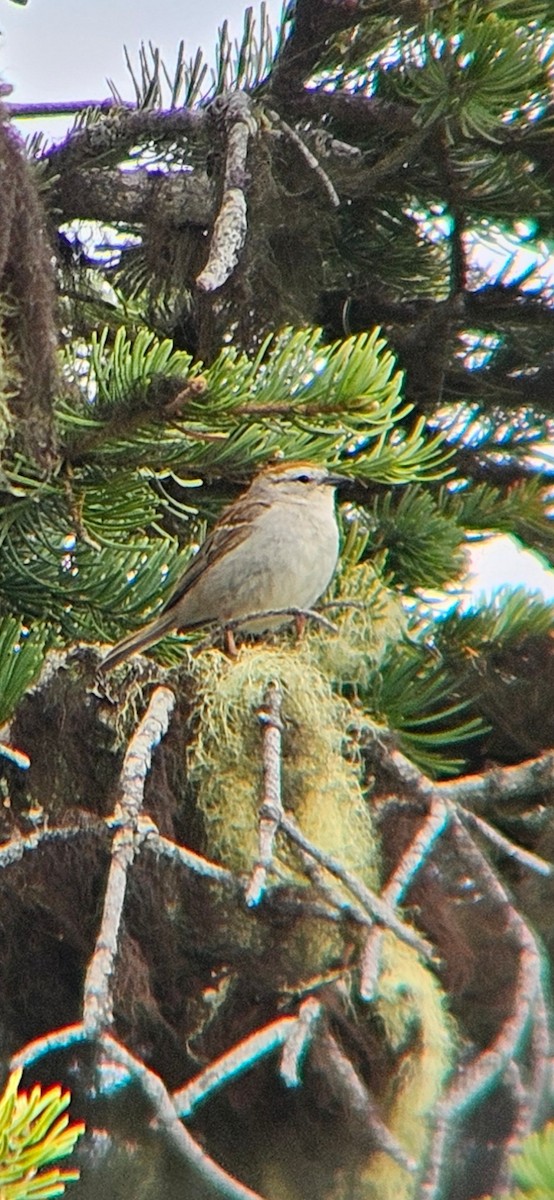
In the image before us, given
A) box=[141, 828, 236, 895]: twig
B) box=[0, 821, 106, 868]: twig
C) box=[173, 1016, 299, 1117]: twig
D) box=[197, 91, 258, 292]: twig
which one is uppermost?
box=[197, 91, 258, 292]: twig

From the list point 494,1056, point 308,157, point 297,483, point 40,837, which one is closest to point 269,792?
point 40,837

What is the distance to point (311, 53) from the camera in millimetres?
2285

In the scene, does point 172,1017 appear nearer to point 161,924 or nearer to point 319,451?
point 161,924

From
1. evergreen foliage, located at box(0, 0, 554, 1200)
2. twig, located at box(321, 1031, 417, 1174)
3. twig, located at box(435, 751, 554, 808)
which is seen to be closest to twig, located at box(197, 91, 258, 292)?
evergreen foliage, located at box(0, 0, 554, 1200)

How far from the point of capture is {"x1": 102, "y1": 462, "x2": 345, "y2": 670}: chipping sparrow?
2.10 meters

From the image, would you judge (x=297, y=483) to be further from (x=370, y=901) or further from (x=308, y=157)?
(x=370, y=901)

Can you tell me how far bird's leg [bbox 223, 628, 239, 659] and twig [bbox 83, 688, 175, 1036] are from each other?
8.0 inches

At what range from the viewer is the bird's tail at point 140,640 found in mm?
1762

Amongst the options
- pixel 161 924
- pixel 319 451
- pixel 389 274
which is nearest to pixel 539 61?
pixel 389 274

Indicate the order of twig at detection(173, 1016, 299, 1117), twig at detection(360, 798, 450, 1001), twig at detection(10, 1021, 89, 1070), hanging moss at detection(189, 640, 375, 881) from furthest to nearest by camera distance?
hanging moss at detection(189, 640, 375, 881) → twig at detection(360, 798, 450, 1001) → twig at detection(173, 1016, 299, 1117) → twig at detection(10, 1021, 89, 1070)

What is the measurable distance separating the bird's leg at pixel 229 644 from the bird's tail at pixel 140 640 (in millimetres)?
90

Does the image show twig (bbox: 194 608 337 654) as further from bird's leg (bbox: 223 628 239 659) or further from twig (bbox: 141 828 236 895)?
twig (bbox: 141 828 236 895)

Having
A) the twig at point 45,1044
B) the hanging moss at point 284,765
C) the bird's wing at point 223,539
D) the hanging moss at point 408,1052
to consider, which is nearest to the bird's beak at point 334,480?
the bird's wing at point 223,539

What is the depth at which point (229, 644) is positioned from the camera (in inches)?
75.1
